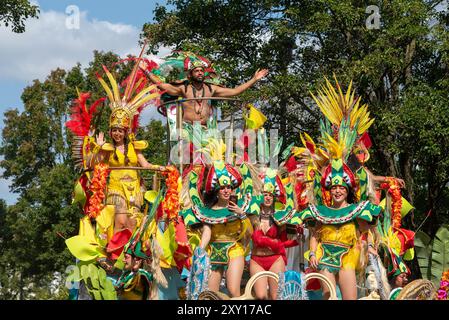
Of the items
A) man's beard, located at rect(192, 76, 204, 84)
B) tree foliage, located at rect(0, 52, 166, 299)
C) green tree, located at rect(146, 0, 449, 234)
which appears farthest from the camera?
tree foliage, located at rect(0, 52, 166, 299)

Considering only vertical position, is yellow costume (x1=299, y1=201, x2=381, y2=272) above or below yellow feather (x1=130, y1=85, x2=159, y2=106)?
below

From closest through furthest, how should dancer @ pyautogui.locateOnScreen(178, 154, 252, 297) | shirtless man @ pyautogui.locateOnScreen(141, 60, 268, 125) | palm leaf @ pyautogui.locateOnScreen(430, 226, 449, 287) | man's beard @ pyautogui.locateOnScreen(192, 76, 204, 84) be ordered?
dancer @ pyautogui.locateOnScreen(178, 154, 252, 297)
shirtless man @ pyautogui.locateOnScreen(141, 60, 268, 125)
man's beard @ pyautogui.locateOnScreen(192, 76, 204, 84)
palm leaf @ pyautogui.locateOnScreen(430, 226, 449, 287)

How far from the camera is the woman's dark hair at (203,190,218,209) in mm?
9047

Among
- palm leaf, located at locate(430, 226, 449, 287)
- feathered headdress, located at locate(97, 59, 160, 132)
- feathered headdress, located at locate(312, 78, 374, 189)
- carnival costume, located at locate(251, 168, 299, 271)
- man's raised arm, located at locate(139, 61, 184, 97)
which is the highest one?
man's raised arm, located at locate(139, 61, 184, 97)

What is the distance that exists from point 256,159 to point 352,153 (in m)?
1.20

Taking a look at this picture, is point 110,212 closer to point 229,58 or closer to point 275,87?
point 275,87

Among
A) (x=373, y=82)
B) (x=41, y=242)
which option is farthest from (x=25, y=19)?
(x=41, y=242)

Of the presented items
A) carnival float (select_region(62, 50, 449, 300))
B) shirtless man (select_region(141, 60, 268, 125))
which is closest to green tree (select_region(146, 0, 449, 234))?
shirtless man (select_region(141, 60, 268, 125))

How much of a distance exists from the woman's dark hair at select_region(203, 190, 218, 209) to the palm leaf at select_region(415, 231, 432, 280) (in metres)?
4.69

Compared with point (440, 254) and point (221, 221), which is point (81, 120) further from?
point (440, 254)

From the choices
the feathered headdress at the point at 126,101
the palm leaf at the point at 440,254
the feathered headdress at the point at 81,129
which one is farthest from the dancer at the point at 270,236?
the palm leaf at the point at 440,254

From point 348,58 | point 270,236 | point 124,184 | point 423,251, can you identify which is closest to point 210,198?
point 270,236

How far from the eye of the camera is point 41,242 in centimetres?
2355

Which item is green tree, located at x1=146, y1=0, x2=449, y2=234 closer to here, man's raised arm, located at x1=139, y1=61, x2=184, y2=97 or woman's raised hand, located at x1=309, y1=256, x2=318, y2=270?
man's raised arm, located at x1=139, y1=61, x2=184, y2=97
